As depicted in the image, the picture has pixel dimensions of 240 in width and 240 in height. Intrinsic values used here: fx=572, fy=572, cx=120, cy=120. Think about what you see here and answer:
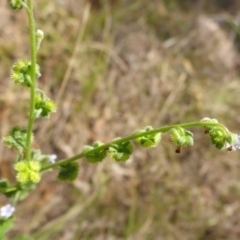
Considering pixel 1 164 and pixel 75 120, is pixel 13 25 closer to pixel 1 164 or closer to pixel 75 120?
pixel 75 120

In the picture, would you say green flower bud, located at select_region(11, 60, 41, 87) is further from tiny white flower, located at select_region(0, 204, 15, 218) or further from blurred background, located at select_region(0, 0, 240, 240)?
blurred background, located at select_region(0, 0, 240, 240)

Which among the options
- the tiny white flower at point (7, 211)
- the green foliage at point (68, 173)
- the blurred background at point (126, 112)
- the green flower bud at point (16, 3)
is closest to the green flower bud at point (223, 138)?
the green foliage at point (68, 173)

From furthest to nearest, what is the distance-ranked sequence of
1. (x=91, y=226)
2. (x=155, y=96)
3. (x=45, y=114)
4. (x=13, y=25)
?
(x=155, y=96)
(x=13, y=25)
(x=91, y=226)
(x=45, y=114)

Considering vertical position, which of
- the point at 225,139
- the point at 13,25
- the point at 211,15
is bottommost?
the point at 225,139

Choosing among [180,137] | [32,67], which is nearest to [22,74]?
[32,67]

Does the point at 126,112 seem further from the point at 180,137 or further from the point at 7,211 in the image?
the point at 180,137

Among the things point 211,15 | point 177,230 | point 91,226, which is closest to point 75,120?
point 91,226

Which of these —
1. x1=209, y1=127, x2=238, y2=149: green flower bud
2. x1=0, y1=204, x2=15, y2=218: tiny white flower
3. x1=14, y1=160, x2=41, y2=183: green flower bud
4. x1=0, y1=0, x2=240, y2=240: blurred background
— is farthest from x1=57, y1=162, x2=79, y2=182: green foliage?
x1=0, y1=0, x2=240, y2=240: blurred background
